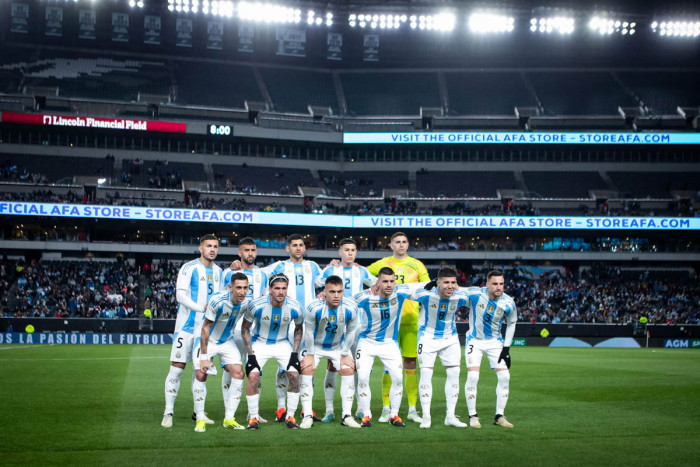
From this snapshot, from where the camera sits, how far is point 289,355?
11.4 m

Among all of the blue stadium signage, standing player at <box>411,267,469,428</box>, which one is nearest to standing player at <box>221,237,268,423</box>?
standing player at <box>411,267,469,428</box>

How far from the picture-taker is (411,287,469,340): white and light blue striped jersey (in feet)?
38.9

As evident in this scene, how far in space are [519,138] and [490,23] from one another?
11.9m

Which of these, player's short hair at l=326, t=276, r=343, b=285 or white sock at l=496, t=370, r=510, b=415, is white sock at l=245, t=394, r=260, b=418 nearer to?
player's short hair at l=326, t=276, r=343, b=285

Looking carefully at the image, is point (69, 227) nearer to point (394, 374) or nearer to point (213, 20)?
point (213, 20)

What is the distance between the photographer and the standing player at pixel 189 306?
11258 millimetres

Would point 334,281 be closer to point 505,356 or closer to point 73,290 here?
point 505,356

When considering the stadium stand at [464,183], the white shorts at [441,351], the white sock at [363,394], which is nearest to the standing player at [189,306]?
the white sock at [363,394]

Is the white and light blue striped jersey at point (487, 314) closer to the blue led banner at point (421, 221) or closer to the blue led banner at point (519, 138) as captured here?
the blue led banner at point (421, 221)

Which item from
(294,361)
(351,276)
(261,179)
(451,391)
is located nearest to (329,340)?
(294,361)

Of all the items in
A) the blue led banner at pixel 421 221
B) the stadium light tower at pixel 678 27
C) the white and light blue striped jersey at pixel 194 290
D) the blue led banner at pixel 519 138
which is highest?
the stadium light tower at pixel 678 27

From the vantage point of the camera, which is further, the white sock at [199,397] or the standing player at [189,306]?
the standing player at [189,306]

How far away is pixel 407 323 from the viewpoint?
1284 centimetres

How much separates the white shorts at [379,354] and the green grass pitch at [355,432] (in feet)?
3.28
